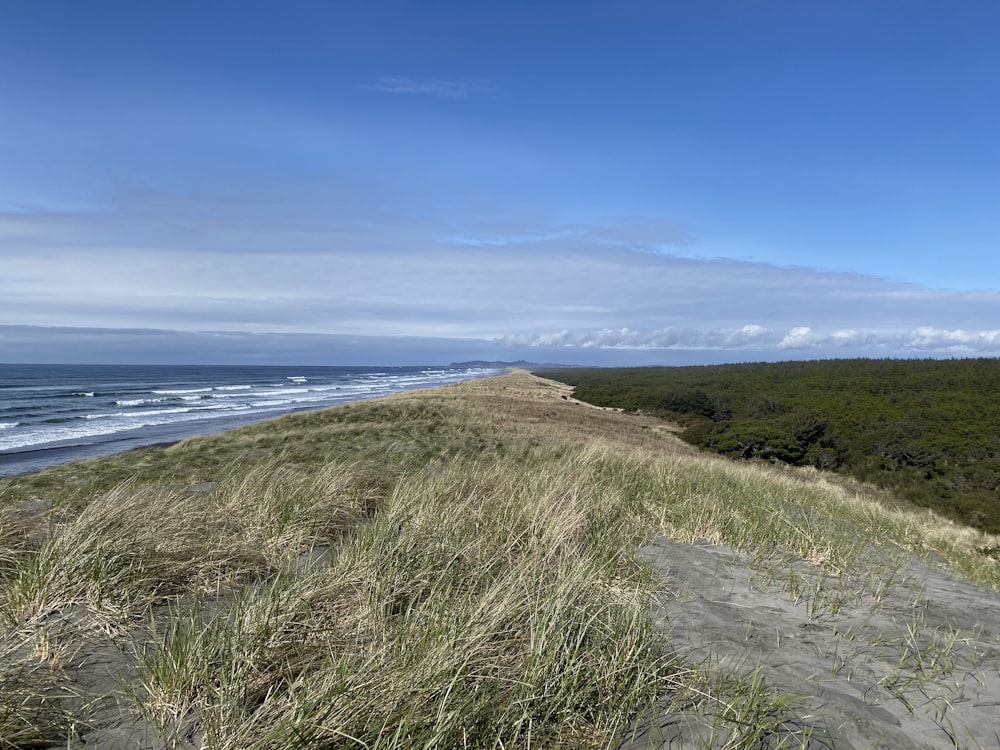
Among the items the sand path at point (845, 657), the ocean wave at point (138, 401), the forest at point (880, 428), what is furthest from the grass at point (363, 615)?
the ocean wave at point (138, 401)

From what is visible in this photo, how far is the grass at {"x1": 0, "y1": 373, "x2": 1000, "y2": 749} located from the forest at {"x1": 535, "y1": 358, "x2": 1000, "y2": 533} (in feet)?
62.6

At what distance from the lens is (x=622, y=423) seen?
1292 inches

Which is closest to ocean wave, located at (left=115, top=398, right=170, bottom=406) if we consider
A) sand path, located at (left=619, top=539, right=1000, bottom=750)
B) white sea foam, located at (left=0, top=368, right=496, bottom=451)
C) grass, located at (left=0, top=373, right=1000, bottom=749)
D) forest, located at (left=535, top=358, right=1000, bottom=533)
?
white sea foam, located at (left=0, top=368, right=496, bottom=451)

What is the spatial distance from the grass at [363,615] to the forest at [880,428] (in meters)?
19.1

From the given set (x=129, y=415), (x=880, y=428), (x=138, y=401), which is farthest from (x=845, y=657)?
(x=138, y=401)

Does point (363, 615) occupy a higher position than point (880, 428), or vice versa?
point (363, 615)

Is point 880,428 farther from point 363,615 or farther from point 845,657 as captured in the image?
point 363,615

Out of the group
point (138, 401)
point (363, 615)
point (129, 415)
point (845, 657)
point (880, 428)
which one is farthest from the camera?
point (138, 401)

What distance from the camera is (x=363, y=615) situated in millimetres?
3537

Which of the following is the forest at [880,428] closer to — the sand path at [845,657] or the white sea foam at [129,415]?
the sand path at [845,657]

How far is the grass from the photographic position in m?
2.65

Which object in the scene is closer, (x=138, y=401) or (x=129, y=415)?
(x=129, y=415)

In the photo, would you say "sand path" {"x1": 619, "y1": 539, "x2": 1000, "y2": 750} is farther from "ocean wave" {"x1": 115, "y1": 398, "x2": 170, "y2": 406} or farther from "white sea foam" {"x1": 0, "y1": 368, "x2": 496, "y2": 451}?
"ocean wave" {"x1": 115, "y1": 398, "x2": 170, "y2": 406}

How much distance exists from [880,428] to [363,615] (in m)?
36.9
